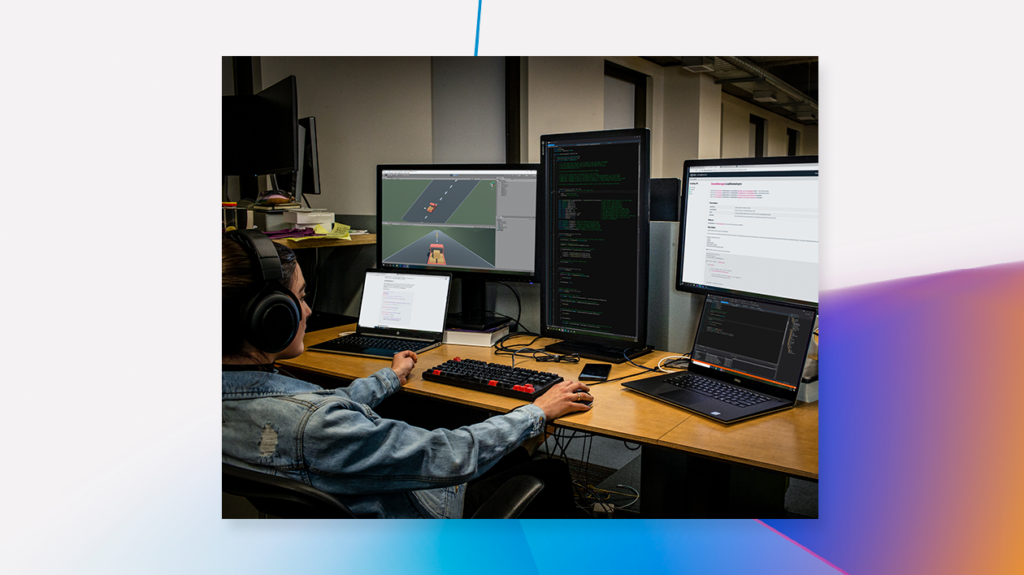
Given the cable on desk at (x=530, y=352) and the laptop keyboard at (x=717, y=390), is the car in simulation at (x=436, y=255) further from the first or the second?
the laptop keyboard at (x=717, y=390)

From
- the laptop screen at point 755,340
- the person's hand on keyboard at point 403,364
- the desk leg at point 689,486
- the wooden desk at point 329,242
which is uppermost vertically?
the wooden desk at point 329,242

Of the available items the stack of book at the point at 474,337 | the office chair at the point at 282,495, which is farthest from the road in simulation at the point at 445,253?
the office chair at the point at 282,495

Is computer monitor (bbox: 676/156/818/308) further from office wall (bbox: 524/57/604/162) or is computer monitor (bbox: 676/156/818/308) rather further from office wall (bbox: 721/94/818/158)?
office wall (bbox: 524/57/604/162)

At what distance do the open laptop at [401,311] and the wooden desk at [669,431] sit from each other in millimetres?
95

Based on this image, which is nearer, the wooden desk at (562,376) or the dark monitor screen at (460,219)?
the wooden desk at (562,376)

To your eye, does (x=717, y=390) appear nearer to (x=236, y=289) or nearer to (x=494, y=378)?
(x=494, y=378)

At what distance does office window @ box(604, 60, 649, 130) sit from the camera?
3.13 m

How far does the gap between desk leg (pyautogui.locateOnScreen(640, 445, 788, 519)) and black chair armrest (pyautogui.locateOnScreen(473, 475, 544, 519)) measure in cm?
35

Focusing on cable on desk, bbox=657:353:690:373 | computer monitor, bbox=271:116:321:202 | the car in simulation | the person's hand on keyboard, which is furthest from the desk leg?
computer monitor, bbox=271:116:321:202

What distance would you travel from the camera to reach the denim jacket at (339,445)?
0.95m

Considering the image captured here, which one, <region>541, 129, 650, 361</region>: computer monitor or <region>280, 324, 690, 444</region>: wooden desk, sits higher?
<region>541, 129, 650, 361</region>: computer monitor

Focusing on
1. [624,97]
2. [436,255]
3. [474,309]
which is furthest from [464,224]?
[624,97]

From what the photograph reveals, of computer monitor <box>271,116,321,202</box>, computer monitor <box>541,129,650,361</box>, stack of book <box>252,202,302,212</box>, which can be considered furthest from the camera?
computer monitor <box>271,116,321,202</box>
